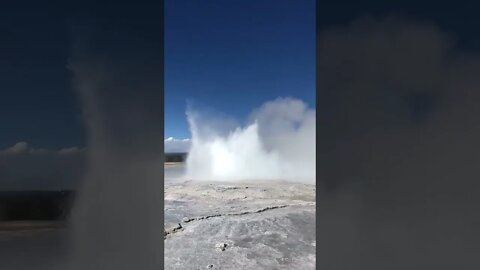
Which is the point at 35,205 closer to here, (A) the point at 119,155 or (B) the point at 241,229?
(A) the point at 119,155

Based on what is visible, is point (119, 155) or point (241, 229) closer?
point (119, 155)

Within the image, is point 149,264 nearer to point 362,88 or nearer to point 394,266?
point 394,266

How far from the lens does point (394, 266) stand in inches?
63.6

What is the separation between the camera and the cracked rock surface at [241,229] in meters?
3.13

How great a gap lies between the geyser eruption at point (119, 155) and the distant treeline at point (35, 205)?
2.7 inches

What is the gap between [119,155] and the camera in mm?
1598

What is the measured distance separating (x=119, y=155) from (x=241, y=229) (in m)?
2.95

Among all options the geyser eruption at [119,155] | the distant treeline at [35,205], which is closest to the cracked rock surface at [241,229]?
the geyser eruption at [119,155]

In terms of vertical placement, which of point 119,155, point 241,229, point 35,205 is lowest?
point 241,229

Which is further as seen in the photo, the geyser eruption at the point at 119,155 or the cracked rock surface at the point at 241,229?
the cracked rock surface at the point at 241,229

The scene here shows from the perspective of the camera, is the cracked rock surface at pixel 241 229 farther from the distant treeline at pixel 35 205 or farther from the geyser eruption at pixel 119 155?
the distant treeline at pixel 35 205

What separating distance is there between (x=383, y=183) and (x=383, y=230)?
24cm

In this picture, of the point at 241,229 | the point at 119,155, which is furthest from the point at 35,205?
the point at 241,229

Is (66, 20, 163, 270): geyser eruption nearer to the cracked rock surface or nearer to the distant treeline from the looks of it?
the distant treeline
